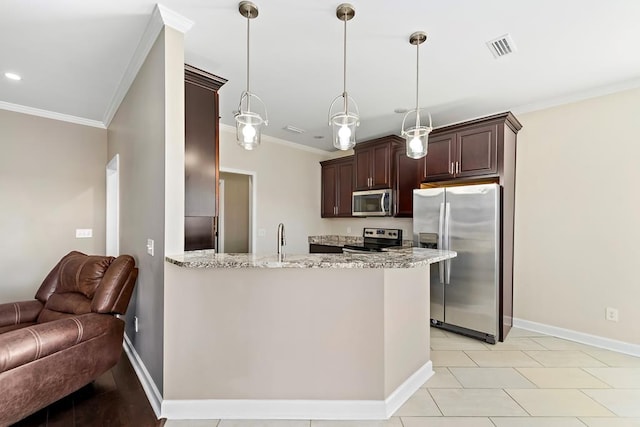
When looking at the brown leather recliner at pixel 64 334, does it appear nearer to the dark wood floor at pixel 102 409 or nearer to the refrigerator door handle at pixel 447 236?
the dark wood floor at pixel 102 409

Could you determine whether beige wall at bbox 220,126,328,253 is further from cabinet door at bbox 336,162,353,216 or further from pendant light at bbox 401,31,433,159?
pendant light at bbox 401,31,433,159

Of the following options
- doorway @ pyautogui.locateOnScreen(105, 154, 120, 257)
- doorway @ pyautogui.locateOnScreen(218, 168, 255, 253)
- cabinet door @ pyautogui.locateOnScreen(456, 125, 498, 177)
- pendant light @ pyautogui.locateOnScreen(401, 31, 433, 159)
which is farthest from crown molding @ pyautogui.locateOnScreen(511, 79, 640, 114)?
doorway @ pyautogui.locateOnScreen(105, 154, 120, 257)

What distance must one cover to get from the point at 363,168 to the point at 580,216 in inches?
105

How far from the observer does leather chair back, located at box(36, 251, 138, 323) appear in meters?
2.19

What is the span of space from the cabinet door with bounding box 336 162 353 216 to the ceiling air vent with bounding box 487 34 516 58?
2.82m

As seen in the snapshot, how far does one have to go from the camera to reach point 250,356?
1.89 meters

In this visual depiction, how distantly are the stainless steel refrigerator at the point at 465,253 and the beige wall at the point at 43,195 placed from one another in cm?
437

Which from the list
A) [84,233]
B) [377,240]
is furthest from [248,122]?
[84,233]

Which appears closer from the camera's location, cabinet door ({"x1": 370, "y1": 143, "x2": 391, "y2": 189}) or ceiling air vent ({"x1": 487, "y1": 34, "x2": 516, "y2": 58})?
ceiling air vent ({"x1": 487, "y1": 34, "x2": 516, "y2": 58})

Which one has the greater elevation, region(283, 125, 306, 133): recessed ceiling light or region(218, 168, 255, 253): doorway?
region(283, 125, 306, 133): recessed ceiling light

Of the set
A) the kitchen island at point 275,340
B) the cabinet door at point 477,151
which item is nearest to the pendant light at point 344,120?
the kitchen island at point 275,340

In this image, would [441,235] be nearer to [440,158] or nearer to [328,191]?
[440,158]

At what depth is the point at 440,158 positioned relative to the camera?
3648 mm

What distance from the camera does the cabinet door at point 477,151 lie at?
3.21 meters
